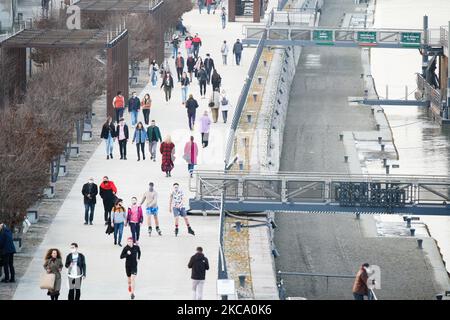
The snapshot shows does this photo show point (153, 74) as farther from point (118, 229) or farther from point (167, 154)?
point (118, 229)

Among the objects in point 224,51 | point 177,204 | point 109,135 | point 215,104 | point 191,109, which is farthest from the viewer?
point 224,51

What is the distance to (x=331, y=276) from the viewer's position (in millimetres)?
45062

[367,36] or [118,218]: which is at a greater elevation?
[367,36]

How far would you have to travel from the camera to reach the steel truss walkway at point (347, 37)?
8450 centimetres

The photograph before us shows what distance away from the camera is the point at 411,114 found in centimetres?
8369

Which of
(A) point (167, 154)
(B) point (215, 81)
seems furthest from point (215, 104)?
(A) point (167, 154)

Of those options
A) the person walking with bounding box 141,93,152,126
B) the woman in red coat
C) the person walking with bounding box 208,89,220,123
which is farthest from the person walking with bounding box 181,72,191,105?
the woman in red coat

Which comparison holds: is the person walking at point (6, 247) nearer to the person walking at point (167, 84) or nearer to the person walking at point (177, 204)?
the person walking at point (177, 204)

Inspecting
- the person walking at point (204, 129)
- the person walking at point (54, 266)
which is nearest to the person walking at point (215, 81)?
the person walking at point (204, 129)

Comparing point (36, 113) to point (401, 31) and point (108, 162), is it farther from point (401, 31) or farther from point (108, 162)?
point (401, 31)

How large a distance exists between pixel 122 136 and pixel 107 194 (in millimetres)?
8612

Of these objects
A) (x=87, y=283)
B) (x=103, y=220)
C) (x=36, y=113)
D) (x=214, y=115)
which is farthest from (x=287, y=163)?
(x=87, y=283)

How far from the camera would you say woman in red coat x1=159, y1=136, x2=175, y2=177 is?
46469 millimetres

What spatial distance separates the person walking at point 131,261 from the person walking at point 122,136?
14.2 meters
